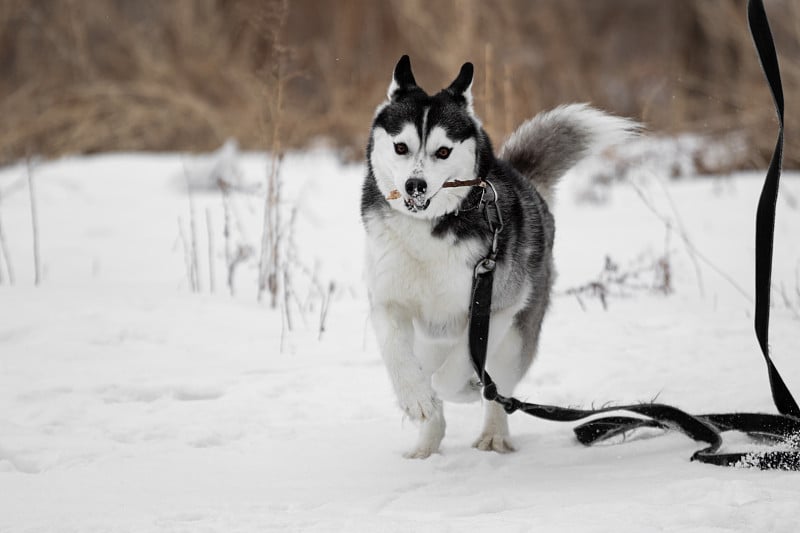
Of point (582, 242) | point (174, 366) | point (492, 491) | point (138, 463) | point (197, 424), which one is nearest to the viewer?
point (492, 491)

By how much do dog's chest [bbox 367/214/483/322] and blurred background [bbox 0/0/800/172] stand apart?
5529 millimetres

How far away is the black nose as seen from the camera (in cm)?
265

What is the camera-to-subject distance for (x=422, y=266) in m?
2.83

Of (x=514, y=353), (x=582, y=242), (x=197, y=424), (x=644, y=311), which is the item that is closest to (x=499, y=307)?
(x=514, y=353)

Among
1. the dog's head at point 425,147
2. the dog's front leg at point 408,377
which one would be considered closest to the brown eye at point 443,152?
the dog's head at point 425,147

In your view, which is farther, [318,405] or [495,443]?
[318,405]

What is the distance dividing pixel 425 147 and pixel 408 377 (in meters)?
0.77

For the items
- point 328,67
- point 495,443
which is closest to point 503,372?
point 495,443

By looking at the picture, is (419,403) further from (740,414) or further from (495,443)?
(740,414)

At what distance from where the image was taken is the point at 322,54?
446 inches

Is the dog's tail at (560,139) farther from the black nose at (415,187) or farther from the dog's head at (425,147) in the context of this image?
the black nose at (415,187)

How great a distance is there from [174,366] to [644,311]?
2568 millimetres

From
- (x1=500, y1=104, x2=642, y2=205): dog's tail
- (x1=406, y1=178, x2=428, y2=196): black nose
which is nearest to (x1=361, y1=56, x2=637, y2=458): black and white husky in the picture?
(x1=406, y1=178, x2=428, y2=196): black nose

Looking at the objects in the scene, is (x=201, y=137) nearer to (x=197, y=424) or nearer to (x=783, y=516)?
(x=197, y=424)
